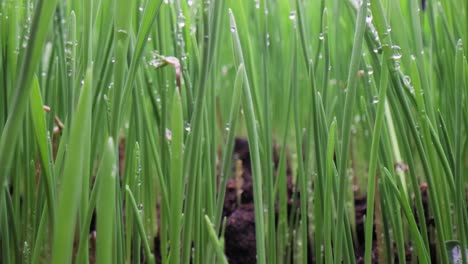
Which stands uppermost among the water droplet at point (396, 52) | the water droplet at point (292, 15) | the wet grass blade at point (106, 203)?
the water droplet at point (292, 15)

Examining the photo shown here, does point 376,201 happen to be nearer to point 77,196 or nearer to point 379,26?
point 379,26

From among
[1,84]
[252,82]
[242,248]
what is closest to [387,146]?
[252,82]

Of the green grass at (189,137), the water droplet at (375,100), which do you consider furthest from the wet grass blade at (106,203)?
the water droplet at (375,100)

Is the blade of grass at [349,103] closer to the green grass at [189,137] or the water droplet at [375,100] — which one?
the green grass at [189,137]

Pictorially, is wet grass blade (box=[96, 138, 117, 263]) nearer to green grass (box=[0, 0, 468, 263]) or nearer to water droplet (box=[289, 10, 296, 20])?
green grass (box=[0, 0, 468, 263])

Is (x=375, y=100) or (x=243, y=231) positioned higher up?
(x=375, y=100)

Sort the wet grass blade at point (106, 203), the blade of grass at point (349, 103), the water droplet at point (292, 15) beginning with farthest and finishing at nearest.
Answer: the water droplet at point (292, 15)
the blade of grass at point (349, 103)
the wet grass blade at point (106, 203)

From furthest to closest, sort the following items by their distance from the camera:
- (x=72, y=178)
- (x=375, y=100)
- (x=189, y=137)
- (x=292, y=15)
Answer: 1. (x=292, y=15)
2. (x=375, y=100)
3. (x=189, y=137)
4. (x=72, y=178)

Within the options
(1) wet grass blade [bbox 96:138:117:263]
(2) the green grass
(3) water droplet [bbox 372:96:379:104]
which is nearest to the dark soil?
(2) the green grass

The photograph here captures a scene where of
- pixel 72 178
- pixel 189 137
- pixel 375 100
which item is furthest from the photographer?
pixel 375 100

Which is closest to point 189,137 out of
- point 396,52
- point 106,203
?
point 106,203

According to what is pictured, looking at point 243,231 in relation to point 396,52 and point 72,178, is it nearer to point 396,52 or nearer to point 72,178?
point 396,52
